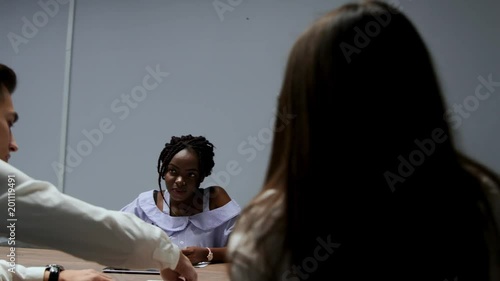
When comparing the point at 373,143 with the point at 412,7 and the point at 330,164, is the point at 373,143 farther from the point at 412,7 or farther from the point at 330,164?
the point at 412,7

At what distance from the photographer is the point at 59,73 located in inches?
140

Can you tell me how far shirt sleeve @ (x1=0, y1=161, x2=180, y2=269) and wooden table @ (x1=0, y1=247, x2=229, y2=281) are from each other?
0.68 meters

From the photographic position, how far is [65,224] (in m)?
1.05

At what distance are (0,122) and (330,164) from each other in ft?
3.03

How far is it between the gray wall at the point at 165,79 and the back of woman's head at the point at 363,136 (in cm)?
231

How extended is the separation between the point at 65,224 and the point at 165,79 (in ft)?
7.83

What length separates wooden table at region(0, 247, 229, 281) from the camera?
182 centimetres

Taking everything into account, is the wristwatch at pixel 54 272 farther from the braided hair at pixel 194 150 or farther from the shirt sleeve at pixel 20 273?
the braided hair at pixel 194 150

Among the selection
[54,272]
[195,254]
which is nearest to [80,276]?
[54,272]

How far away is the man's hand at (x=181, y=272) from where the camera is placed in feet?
4.46

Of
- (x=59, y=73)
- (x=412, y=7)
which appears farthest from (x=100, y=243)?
(x=59, y=73)

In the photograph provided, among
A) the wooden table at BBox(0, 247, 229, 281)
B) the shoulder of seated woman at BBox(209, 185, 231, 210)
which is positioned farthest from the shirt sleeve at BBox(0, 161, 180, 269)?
the shoulder of seated woman at BBox(209, 185, 231, 210)

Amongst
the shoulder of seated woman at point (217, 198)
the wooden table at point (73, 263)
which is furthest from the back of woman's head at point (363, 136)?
the shoulder of seated woman at point (217, 198)

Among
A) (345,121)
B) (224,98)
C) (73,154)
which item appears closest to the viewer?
(345,121)
